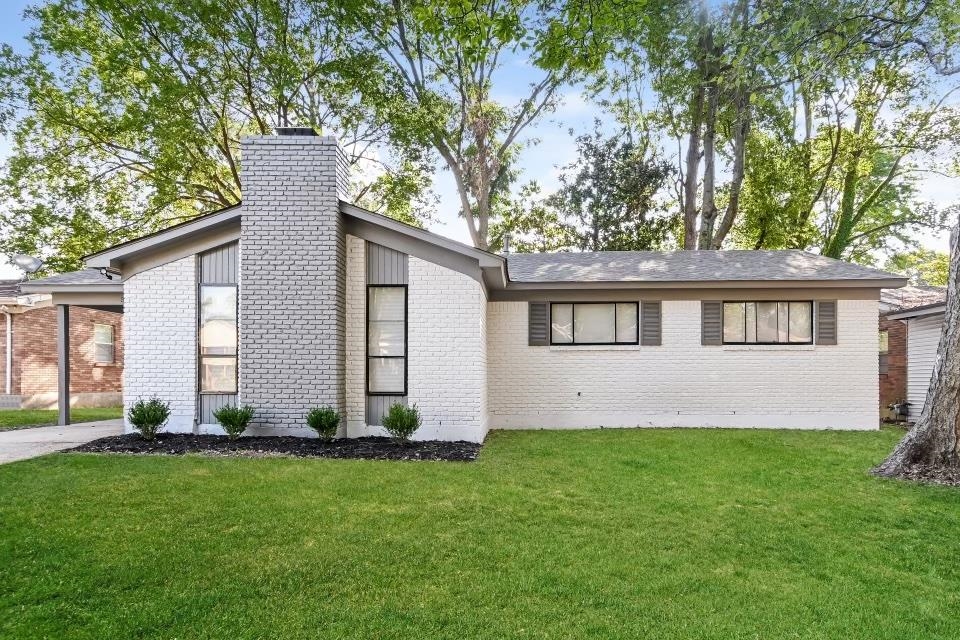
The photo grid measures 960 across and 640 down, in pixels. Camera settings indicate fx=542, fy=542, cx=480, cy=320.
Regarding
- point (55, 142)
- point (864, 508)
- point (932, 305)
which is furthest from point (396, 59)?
point (864, 508)

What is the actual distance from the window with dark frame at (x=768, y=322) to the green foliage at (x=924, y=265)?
11.2 m

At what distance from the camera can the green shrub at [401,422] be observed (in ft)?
27.8

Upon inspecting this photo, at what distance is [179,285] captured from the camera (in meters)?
9.09

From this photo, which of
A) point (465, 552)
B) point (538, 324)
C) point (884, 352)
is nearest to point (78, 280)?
point (538, 324)

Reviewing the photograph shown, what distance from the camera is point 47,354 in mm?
17125

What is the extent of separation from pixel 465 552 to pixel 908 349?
14370 millimetres

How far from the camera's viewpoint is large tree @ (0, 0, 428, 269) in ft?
55.0

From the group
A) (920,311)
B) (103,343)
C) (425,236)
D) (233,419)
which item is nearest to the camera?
(233,419)

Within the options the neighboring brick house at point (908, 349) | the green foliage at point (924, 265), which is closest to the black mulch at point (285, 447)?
the neighboring brick house at point (908, 349)

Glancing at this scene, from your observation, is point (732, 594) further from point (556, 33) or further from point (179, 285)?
point (179, 285)

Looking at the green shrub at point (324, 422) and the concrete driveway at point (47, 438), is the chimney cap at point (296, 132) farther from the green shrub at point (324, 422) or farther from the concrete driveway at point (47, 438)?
the concrete driveway at point (47, 438)

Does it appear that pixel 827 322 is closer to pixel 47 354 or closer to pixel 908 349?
pixel 908 349

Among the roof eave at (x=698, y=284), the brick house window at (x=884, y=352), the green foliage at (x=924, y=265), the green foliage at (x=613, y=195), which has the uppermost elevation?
the green foliage at (x=613, y=195)

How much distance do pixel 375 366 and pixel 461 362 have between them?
1486 mm
